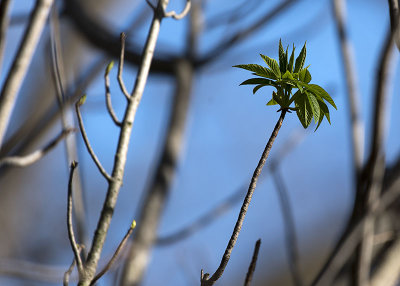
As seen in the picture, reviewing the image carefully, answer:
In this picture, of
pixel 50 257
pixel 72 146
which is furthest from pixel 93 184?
pixel 72 146

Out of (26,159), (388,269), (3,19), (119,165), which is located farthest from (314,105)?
(388,269)

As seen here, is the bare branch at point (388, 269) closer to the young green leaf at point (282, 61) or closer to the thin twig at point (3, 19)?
the young green leaf at point (282, 61)

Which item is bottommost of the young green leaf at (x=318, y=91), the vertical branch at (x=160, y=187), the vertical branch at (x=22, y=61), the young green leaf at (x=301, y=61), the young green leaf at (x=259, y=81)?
the vertical branch at (x=160, y=187)

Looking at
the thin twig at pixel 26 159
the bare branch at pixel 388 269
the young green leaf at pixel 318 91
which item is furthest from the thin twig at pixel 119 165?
the bare branch at pixel 388 269

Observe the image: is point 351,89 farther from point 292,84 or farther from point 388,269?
point 292,84

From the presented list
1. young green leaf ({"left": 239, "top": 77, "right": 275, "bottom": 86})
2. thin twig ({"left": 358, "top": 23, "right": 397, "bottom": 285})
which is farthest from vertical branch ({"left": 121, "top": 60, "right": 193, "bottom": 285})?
young green leaf ({"left": 239, "top": 77, "right": 275, "bottom": 86})

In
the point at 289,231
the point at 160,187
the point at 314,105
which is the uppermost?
the point at 314,105

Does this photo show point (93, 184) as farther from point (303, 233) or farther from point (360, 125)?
point (360, 125)

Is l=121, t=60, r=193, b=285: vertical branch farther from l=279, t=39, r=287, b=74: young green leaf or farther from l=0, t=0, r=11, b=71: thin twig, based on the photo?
l=279, t=39, r=287, b=74: young green leaf
